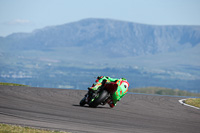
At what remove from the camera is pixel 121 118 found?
14922 millimetres

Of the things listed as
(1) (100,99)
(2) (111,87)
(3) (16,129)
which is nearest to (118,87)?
(2) (111,87)

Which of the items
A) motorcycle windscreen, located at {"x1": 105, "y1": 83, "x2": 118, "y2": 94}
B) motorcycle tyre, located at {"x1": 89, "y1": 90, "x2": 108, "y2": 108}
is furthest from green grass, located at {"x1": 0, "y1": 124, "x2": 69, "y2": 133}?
motorcycle windscreen, located at {"x1": 105, "y1": 83, "x2": 118, "y2": 94}

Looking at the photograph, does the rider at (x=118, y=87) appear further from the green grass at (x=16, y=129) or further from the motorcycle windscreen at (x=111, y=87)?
the green grass at (x=16, y=129)

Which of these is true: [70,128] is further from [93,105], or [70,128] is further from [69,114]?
[93,105]

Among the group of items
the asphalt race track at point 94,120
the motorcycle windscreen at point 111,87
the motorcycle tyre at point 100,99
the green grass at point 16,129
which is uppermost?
the motorcycle windscreen at point 111,87

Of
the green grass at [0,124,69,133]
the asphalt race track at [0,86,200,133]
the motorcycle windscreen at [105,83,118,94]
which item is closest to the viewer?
the green grass at [0,124,69,133]

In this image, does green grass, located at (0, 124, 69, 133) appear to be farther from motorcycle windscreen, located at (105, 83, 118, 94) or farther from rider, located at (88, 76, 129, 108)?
motorcycle windscreen, located at (105, 83, 118, 94)

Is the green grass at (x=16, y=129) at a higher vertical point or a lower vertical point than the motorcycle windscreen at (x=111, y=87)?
lower

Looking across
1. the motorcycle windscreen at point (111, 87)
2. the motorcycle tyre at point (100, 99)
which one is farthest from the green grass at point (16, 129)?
the motorcycle windscreen at point (111, 87)

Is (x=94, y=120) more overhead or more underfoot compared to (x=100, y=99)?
more underfoot

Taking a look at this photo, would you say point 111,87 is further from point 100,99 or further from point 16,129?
point 16,129

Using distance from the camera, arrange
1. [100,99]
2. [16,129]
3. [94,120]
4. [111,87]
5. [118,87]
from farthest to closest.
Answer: [118,87], [111,87], [100,99], [94,120], [16,129]

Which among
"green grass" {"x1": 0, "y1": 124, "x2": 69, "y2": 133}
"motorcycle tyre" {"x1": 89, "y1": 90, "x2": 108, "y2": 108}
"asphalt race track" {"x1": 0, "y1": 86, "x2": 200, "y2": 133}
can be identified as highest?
"motorcycle tyre" {"x1": 89, "y1": 90, "x2": 108, "y2": 108}

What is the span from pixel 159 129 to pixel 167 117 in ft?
11.6
